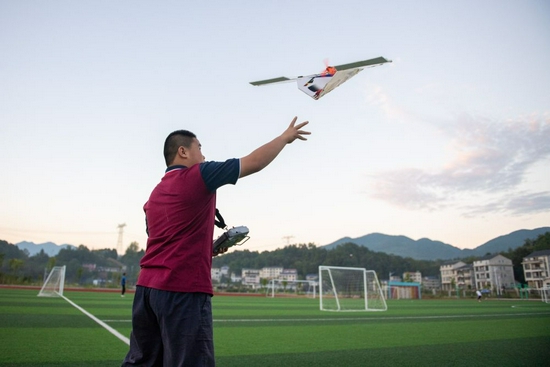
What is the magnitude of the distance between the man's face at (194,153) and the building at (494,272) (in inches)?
3595

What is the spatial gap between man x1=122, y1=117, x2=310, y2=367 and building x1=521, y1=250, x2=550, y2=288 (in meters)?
69.6

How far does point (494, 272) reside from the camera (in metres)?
99.2

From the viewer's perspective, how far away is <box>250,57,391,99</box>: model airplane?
3.03 metres

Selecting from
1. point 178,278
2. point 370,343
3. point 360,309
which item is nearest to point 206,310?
point 178,278

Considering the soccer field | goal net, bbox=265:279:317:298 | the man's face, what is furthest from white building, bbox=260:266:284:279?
the man's face

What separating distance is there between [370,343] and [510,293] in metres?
68.5

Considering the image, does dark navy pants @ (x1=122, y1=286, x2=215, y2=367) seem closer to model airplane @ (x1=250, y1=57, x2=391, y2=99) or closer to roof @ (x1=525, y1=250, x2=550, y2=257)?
model airplane @ (x1=250, y1=57, x2=391, y2=99)

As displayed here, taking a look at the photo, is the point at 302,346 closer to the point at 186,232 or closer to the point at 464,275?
the point at 186,232

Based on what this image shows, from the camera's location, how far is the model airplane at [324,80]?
3.03m

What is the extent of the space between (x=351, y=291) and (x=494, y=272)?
95.7 metres

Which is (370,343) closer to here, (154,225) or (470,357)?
(470,357)

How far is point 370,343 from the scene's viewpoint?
7.64 metres

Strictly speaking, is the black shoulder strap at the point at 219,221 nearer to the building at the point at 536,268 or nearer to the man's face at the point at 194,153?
the man's face at the point at 194,153

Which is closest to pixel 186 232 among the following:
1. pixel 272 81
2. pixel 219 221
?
pixel 219 221
